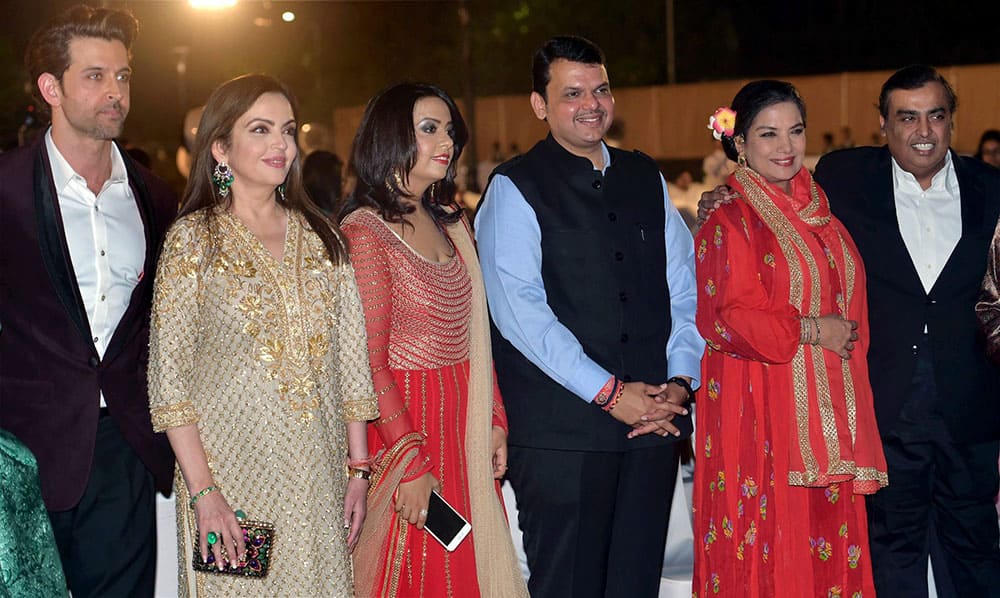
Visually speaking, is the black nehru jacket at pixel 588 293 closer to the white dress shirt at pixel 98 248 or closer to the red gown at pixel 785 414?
the red gown at pixel 785 414

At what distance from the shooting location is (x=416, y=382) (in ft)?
9.55

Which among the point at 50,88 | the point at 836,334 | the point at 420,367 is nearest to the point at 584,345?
the point at 420,367

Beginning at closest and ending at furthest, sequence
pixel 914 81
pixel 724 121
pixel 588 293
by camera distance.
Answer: pixel 588 293 → pixel 724 121 → pixel 914 81

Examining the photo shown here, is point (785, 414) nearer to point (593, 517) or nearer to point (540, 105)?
point (593, 517)

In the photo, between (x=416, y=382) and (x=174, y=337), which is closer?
(x=174, y=337)

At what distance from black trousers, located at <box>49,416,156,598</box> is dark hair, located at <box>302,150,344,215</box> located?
103 inches

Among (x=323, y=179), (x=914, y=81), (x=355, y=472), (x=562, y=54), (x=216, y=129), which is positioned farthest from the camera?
(x=323, y=179)

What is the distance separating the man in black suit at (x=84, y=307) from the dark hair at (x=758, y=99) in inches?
63.0

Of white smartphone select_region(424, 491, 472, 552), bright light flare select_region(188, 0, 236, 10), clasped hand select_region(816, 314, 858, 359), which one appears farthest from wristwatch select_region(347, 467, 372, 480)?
bright light flare select_region(188, 0, 236, 10)

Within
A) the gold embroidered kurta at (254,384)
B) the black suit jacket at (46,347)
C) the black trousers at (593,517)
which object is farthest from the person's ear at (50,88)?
the black trousers at (593,517)

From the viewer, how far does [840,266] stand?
3234 mm

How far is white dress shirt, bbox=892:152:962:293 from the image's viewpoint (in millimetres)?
3387

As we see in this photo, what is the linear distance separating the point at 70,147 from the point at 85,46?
25 cm

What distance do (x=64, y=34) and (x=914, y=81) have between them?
2.34 metres
